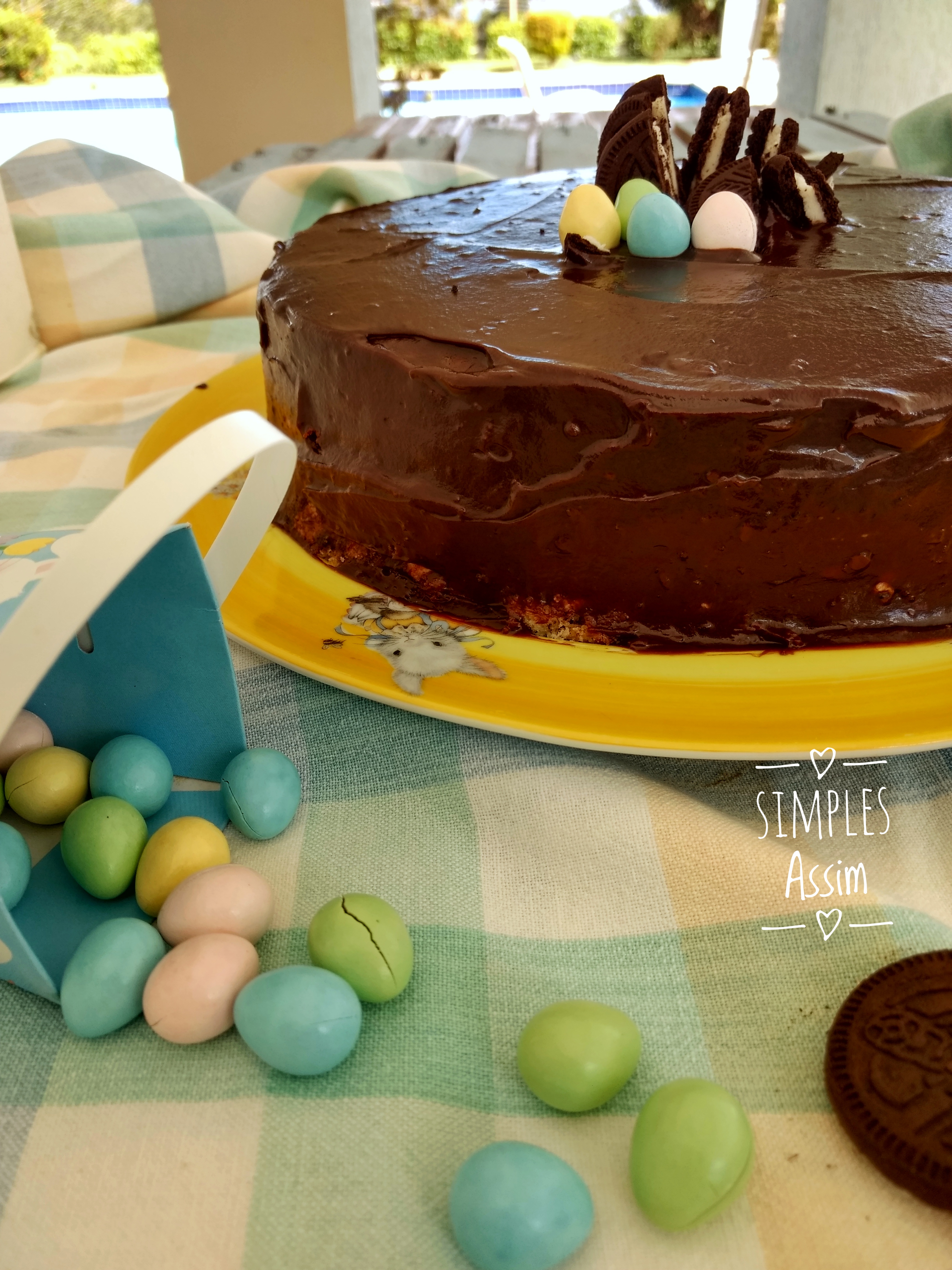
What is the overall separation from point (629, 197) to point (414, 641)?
74 cm

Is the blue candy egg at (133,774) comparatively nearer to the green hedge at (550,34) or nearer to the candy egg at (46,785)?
the candy egg at (46,785)

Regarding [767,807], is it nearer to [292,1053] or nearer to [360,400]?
[292,1053]

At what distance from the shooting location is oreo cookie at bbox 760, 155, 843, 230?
143 cm

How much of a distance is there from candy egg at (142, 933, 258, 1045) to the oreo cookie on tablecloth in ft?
4.13

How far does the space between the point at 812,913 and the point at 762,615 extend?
350mm

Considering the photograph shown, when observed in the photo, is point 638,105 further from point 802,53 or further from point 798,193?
point 802,53

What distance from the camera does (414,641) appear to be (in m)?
1.07

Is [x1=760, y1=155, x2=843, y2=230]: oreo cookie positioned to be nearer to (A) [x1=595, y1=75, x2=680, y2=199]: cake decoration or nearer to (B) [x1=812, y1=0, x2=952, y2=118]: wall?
(A) [x1=595, y1=75, x2=680, y2=199]: cake decoration

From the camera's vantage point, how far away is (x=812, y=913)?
0.82 meters

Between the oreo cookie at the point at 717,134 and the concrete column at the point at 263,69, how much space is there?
4641mm

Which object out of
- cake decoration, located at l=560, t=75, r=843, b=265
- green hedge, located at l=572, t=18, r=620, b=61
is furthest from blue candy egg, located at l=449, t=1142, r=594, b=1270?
green hedge, located at l=572, t=18, r=620, b=61

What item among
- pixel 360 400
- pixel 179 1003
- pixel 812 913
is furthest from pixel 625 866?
pixel 360 400

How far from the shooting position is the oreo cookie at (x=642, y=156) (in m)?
1.42

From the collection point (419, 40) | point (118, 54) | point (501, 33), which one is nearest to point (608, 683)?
point (118, 54)
